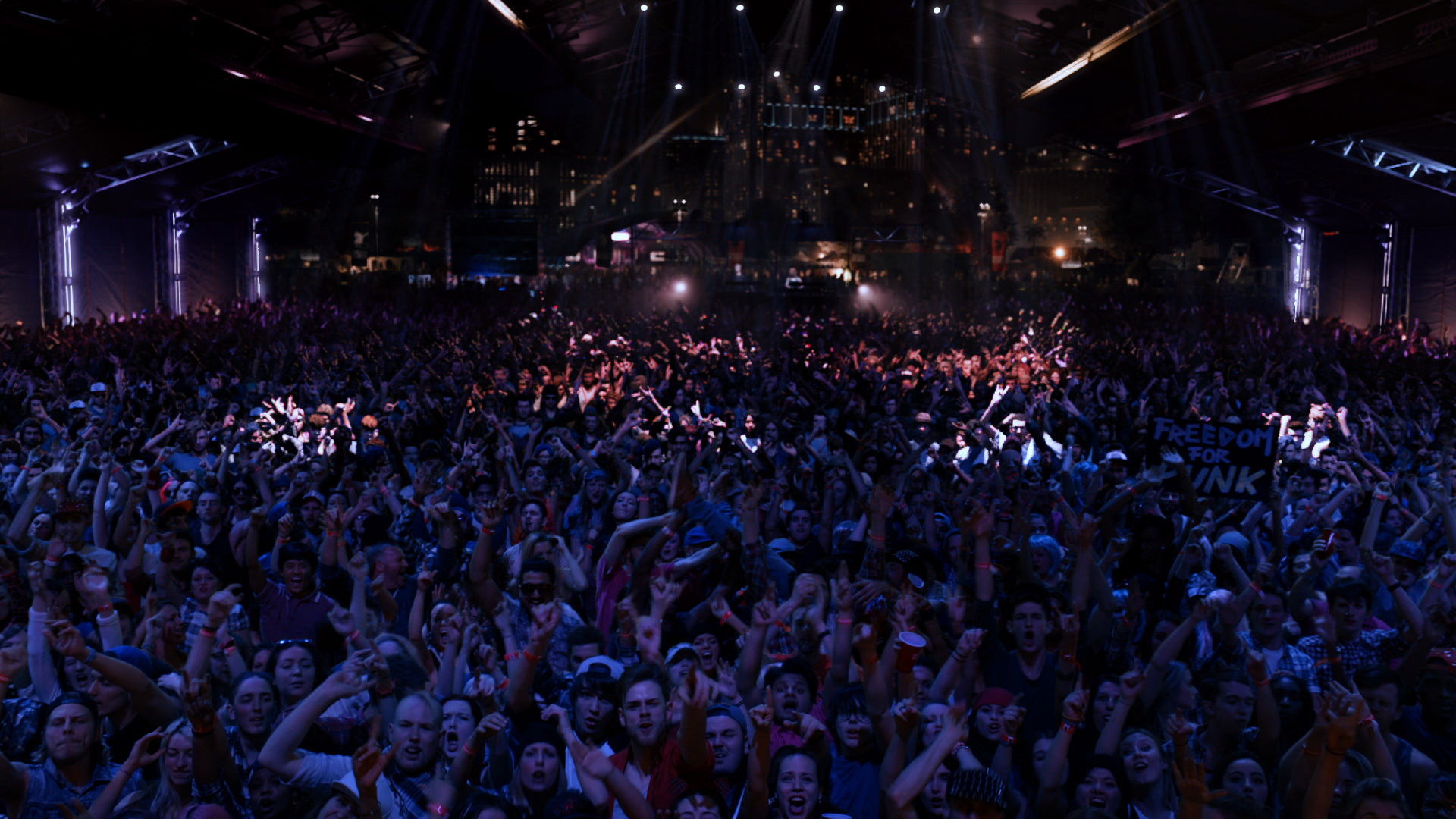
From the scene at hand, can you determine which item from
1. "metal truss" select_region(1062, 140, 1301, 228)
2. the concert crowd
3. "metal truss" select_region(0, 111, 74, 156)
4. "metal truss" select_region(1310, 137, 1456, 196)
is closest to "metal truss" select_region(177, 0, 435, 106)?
"metal truss" select_region(0, 111, 74, 156)

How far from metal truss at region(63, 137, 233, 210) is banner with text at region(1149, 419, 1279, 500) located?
21474mm

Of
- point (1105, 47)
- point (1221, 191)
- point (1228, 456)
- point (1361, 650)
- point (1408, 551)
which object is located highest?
point (1105, 47)

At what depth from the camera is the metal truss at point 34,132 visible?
1923cm

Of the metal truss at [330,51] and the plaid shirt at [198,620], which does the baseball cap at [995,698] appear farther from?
the metal truss at [330,51]

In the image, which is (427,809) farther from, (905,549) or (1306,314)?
(1306,314)

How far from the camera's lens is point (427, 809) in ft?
11.8

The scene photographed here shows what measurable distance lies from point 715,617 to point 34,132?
1986cm

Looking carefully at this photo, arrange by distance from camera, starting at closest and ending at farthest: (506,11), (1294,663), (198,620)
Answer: (1294,663)
(198,620)
(506,11)

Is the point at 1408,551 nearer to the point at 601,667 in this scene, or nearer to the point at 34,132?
the point at 601,667

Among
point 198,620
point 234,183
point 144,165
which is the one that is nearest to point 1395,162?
point 198,620

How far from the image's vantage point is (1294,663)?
470cm

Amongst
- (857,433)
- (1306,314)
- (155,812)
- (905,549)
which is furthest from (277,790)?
(1306,314)

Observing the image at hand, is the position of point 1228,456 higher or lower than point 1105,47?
lower

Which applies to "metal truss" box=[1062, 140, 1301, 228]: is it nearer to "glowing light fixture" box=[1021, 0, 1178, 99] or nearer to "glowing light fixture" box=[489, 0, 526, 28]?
"glowing light fixture" box=[1021, 0, 1178, 99]
